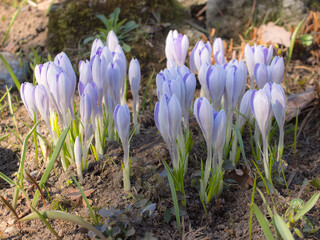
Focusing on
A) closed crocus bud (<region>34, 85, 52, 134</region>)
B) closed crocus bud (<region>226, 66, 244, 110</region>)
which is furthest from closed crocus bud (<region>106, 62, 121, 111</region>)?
closed crocus bud (<region>226, 66, 244, 110</region>)

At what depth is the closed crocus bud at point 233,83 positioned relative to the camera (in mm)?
2003

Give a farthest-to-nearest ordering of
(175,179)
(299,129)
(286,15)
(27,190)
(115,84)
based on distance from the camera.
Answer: (286,15) < (299,129) < (115,84) < (27,190) < (175,179)

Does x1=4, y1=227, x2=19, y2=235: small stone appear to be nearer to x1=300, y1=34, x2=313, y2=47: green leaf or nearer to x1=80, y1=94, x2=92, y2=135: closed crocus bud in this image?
x1=80, y1=94, x2=92, y2=135: closed crocus bud

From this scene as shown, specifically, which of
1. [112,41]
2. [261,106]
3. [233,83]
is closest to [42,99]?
[112,41]

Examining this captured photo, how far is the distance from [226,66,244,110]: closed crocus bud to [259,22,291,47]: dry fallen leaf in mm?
1856

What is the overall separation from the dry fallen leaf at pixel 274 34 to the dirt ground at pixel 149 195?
1275 millimetres

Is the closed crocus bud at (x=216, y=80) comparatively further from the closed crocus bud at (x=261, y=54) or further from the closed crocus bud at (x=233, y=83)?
the closed crocus bud at (x=261, y=54)

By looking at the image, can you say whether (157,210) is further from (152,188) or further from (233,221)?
(233,221)

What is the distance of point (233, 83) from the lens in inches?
80.0

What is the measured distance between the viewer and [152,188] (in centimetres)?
200

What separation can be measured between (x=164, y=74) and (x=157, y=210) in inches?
27.3

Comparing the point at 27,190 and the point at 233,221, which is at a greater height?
the point at 27,190

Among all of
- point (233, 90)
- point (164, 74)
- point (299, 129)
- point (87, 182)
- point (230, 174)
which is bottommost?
point (299, 129)

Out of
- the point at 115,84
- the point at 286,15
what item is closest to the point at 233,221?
the point at 115,84
